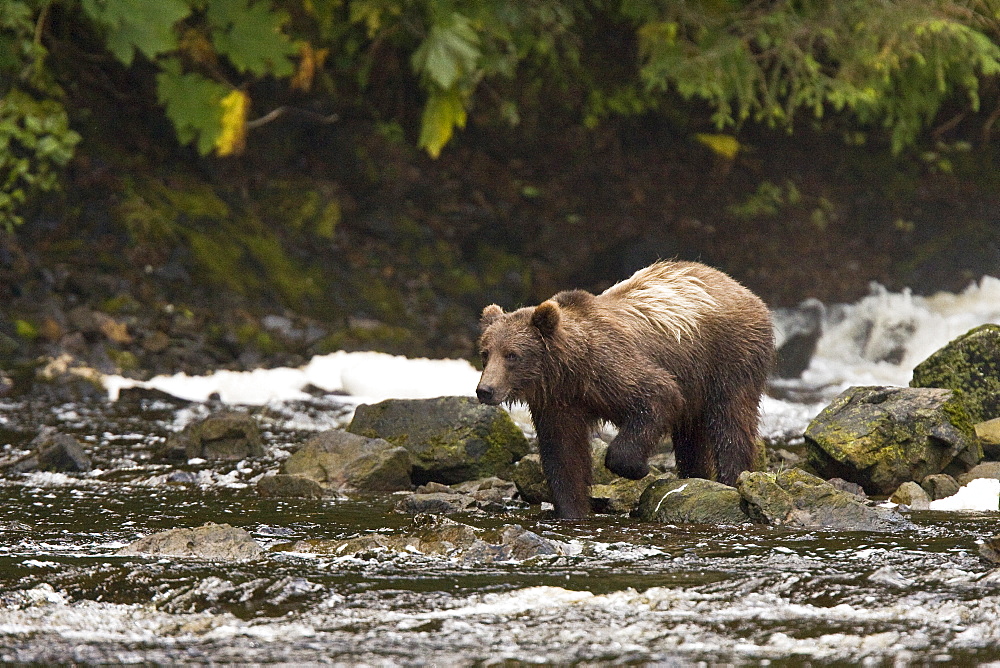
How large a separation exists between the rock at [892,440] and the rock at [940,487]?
0.28 m

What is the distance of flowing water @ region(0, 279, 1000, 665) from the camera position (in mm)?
4574

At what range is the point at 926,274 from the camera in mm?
17766

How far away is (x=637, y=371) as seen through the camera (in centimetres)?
770

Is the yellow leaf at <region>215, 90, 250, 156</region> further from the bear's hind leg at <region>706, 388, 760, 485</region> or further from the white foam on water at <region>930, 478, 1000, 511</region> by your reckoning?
the white foam on water at <region>930, 478, 1000, 511</region>

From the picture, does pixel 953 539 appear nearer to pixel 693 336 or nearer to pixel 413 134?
pixel 693 336

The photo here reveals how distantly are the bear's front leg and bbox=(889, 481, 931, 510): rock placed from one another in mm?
2140

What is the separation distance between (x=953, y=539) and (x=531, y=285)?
10.4 meters

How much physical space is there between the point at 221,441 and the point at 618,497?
3.73 m

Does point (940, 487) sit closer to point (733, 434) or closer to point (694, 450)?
point (733, 434)

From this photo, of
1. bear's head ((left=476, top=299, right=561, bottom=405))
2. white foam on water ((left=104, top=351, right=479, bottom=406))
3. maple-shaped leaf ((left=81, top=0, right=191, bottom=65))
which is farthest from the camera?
white foam on water ((left=104, top=351, right=479, bottom=406))

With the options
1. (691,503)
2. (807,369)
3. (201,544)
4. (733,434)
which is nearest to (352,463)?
(201,544)

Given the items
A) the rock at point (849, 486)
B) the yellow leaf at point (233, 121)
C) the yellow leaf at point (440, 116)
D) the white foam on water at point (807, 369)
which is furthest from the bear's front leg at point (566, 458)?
the yellow leaf at point (233, 121)

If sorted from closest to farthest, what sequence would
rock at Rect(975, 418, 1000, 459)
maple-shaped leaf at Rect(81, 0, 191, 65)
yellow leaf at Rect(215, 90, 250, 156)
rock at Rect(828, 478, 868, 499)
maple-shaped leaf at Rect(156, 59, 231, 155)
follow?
rock at Rect(828, 478, 868, 499) → rock at Rect(975, 418, 1000, 459) → maple-shaped leaf at Rect(81, 0, 191, 65) → maple-shaped leaf at Rect(156, 59, 231, 155) → yellow leaf at Rect(215, 90, 250, 156)

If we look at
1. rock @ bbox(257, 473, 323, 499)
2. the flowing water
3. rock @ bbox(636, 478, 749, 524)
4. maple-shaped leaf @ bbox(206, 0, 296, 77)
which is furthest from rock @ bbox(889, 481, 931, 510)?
maple-shaped leaf @ bbox(206, 0, 296, 77)
